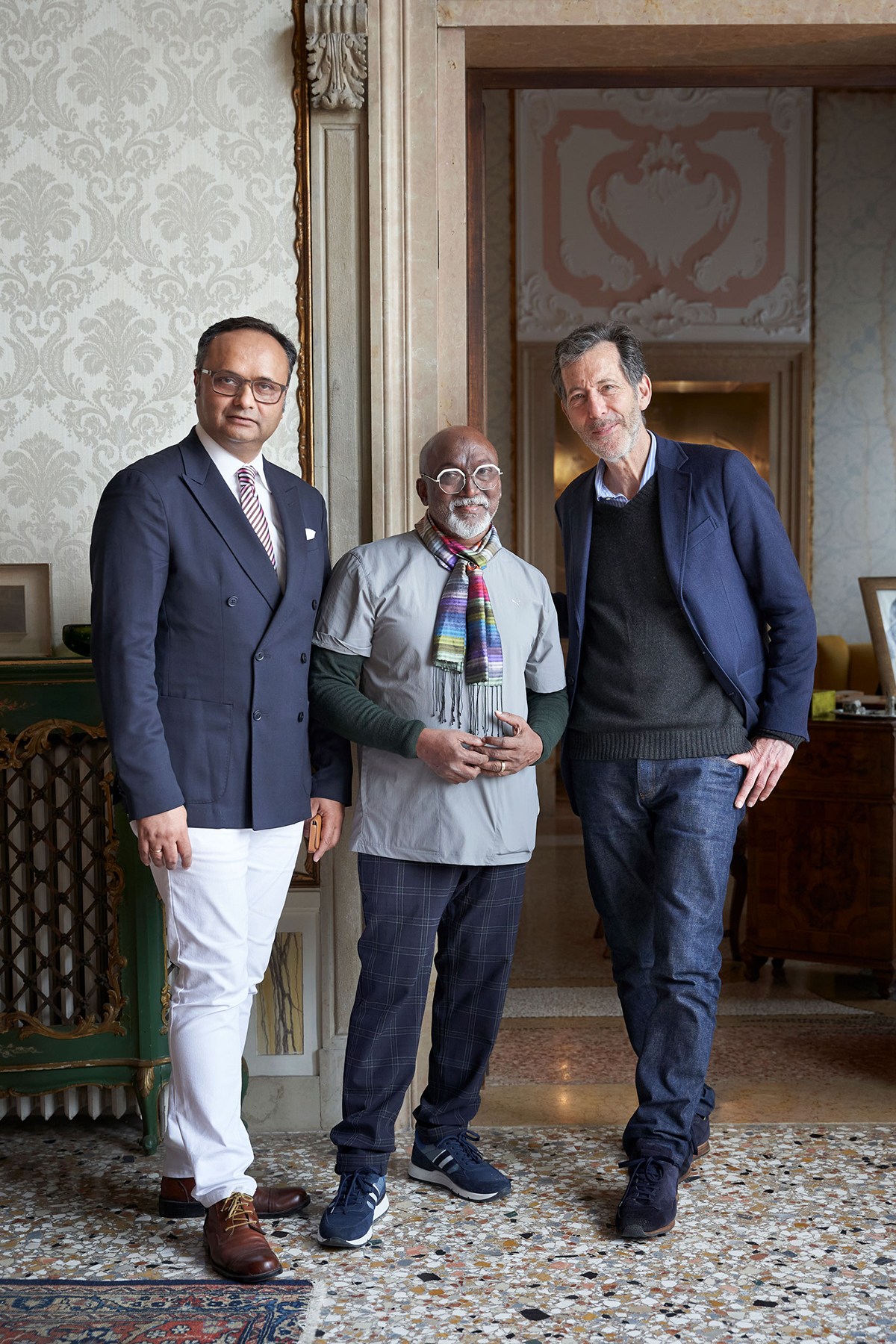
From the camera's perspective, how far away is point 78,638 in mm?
2691

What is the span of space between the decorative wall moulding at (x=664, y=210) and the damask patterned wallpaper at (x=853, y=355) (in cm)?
18

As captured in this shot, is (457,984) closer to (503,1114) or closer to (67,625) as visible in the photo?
(503,1114)

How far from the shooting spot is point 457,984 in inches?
96.5

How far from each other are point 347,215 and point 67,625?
117 cm

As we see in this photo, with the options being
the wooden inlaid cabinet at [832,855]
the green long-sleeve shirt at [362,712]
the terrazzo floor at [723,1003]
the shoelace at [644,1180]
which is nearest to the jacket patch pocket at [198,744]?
the green long-sleeve shirt at [362,712]

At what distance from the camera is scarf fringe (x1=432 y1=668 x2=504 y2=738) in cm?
232

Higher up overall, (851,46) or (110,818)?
(851,46)

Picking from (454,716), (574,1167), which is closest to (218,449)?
(454,716)

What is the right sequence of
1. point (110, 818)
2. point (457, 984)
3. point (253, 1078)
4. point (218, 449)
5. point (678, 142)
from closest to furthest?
point (218, 449) < point (457, 984) < point (110, 818) < point (253, 1078) < point (678, 142)

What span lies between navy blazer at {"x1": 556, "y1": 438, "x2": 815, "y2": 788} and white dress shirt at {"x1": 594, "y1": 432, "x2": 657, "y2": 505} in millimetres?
22

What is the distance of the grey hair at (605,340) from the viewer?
2398mm

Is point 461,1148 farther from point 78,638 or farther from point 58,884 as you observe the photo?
point 78,638

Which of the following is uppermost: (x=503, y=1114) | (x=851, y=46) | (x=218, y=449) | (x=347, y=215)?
(x=851, y=46)

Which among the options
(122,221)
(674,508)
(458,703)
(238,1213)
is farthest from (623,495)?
(238,1213)
